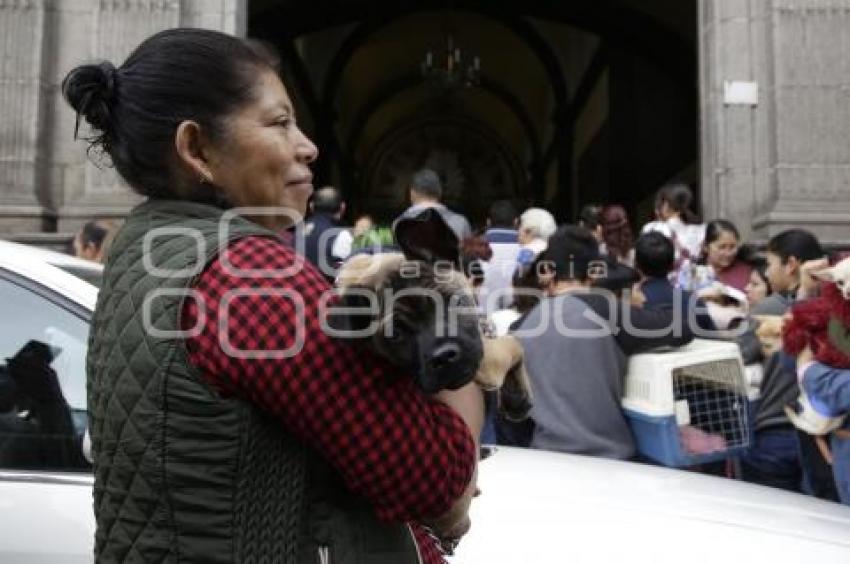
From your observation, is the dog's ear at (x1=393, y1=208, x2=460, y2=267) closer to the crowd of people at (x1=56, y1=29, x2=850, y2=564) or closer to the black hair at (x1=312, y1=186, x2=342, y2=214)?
the crowd of people at (x1=56, y1=29, x2=850, y2=564)

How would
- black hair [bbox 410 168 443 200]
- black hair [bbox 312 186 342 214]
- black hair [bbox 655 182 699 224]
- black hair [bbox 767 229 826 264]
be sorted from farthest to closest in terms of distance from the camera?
black hair [bbox 655 182 699 224] → black hair [bbox 312 186 342 214] → black hair [bbox 410 168 443 200] → black hair [bbox 767 229 826 264]

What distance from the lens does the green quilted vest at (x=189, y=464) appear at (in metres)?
1.28

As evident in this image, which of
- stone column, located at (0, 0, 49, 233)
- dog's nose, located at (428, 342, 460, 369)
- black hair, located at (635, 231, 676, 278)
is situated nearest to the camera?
dog's nose, located at (428, 342, 460, 369)

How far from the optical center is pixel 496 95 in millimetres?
28734

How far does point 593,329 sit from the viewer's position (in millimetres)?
3961

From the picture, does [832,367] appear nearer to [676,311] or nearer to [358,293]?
[676,311]

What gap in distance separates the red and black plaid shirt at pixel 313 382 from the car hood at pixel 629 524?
3.70 ft

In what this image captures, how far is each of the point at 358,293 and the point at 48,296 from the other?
1780 millimetres

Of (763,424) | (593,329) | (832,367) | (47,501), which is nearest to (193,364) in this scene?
(47,501)

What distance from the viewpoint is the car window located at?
105 inches

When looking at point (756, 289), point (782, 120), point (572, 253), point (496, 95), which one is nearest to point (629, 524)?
point (572, 253)

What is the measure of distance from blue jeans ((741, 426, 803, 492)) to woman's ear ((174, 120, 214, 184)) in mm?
3696

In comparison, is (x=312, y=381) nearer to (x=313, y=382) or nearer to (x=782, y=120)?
(x=313, y=382)

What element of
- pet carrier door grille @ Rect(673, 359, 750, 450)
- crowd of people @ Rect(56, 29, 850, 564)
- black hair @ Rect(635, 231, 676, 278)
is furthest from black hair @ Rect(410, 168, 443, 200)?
crowd of people @ Rect(56, 29, 850, 564)
